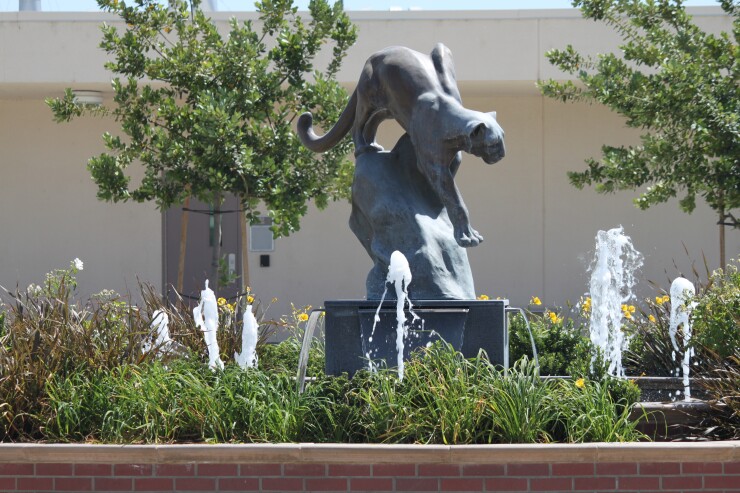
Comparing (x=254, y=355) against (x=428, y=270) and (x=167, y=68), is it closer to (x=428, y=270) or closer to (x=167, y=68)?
(x=428, y=270)

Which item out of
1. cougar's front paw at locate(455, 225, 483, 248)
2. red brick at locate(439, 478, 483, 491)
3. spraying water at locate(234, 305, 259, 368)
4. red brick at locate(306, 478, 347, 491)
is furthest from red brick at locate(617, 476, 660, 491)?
spraying water at locate(234, 305, 259, 368)

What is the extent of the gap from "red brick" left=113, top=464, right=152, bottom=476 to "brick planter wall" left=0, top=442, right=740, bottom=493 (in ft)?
0.40

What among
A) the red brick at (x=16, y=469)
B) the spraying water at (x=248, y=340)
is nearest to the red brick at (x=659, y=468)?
the red brick at (x=16, y=469)

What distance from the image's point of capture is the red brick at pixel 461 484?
22.3ft

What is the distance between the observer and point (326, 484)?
6859 millimetres

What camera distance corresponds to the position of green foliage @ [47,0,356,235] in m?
13.9

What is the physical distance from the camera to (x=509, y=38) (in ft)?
56.7

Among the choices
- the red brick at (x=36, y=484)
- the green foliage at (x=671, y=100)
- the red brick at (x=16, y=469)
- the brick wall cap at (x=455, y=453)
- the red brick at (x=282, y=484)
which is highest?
the green foliage at (x=671, y=100)

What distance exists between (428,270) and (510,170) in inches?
404

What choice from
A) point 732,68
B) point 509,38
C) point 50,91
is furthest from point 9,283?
point 732,68

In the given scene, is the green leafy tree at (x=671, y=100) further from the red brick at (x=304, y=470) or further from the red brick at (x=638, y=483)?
the red brick at (x=304, y=470)

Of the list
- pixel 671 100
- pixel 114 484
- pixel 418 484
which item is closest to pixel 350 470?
pixel 418 484

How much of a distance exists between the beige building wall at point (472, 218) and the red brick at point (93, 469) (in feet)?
37.3

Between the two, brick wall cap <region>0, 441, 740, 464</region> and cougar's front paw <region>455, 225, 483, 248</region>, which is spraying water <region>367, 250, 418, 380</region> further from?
brick wall cap <region>0, 441, 740, 464</region>
